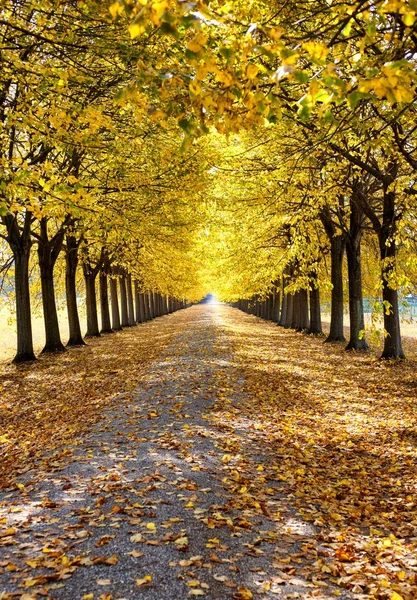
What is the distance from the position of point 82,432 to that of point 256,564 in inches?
192

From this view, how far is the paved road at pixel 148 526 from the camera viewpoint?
4113mm

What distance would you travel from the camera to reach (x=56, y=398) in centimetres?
1195

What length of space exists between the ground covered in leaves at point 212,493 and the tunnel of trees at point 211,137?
8.68ft

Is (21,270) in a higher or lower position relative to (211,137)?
lower

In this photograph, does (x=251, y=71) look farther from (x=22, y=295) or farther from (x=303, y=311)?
(x=303, y=311)

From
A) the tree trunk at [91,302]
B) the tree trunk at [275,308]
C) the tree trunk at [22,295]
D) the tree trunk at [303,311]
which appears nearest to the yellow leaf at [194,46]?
the tree trunk at [22,295]

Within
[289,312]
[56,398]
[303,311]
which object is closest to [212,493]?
[56,398]

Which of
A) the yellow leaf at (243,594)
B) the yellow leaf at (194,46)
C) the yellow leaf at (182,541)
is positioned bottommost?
the yellow leaf at (243,594)

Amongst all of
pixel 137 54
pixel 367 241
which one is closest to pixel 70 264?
pixel 367 241

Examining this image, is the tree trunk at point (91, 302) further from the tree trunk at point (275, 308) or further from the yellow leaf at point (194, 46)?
the yellow leaf at point (194, 46)

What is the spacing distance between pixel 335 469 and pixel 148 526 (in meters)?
3.35

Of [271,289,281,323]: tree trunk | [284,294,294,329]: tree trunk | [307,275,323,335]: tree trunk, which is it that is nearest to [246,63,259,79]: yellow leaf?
[307,275,323,335]: tree trunk

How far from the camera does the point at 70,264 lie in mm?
22812

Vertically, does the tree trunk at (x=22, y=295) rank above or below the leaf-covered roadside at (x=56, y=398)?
above
